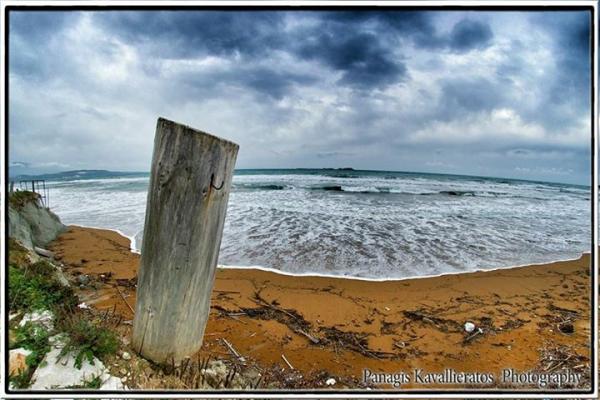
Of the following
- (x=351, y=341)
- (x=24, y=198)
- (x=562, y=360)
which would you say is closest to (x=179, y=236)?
(x=351, y=341)

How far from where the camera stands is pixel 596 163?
5.34 feet

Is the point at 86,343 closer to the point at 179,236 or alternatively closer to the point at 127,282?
the point at 179,236

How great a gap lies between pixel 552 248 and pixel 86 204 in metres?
12.6

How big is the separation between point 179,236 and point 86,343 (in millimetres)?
974

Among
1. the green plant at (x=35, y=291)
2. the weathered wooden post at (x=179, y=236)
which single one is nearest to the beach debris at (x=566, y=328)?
the weathered wooden post at (x=179, y=236)

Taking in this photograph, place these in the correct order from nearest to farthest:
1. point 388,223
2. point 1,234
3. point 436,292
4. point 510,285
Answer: point 1,234, point 436,292, point 510,285, point 388,223

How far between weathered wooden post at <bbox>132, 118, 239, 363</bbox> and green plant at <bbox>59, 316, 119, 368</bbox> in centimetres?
16

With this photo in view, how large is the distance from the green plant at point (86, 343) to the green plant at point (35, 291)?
35cm

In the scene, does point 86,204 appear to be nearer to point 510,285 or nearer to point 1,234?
point 1,234

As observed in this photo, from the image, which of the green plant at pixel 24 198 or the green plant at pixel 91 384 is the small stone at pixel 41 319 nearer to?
the green plant at pixel 91 384

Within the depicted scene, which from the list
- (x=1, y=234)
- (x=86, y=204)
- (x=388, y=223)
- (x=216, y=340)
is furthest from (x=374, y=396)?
(x=86, y=204)

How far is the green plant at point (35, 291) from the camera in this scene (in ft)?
6.91

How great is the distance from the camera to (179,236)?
1636 millimetres

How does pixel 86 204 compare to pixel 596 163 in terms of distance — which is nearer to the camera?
pixel 596 163
